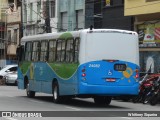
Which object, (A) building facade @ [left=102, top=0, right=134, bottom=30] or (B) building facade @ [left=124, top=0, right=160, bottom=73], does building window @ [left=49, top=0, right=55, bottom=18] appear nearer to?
(A) building facade @ [left=102, top=0, right=134, bottom=30]

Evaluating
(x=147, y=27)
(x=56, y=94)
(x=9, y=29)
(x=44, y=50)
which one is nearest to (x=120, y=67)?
(x=56, y=94)

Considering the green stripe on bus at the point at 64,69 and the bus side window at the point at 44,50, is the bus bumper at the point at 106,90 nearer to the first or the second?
the green stripe on bus at the point at 64,69

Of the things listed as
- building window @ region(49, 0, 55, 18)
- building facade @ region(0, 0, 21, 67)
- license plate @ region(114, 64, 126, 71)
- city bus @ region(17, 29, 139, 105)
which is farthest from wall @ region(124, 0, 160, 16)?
building facade @ region(0, 0, 21, 67)

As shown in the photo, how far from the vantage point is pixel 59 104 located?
23.9 m

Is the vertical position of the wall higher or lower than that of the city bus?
higher

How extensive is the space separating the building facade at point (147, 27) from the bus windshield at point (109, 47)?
12.6 metres

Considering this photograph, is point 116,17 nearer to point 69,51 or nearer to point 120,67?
point 69,51

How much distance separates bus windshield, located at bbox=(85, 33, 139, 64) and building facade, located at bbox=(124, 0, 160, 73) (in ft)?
41.5

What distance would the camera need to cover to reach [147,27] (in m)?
37.3

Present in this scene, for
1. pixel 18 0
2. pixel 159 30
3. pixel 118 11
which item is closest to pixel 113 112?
pixel 159 30

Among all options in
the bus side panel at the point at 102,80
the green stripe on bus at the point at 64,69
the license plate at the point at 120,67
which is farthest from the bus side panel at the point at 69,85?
the license plate at the point at 120,67

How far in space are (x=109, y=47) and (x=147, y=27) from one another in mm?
15639

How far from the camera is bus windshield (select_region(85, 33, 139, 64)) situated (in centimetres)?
2195

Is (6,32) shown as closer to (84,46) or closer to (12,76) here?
(12,76)
